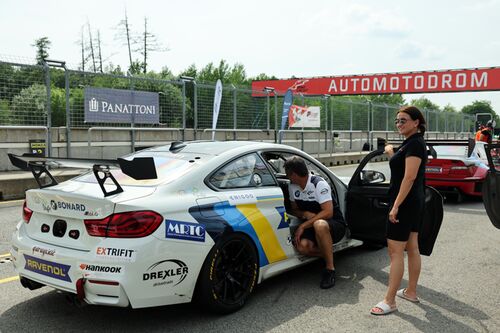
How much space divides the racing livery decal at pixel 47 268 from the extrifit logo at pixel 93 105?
361 inches

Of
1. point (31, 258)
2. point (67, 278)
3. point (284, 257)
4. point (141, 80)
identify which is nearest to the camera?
point (67, 278)

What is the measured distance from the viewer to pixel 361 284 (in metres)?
4.64

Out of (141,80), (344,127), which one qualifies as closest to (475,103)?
(344,127)

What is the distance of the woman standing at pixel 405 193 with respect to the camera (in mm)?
3836

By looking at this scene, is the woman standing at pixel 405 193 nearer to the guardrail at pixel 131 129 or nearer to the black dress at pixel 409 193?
the black dress at pixel 409 193

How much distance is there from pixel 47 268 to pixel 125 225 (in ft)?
2.39

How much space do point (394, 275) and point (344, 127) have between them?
19.7m

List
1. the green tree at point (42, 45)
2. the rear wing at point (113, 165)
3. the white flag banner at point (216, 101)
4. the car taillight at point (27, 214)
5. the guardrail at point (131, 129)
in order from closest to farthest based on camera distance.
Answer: the rear wing at point (113, 165), the car taillight at point (27, 214), the guardrail at point (131, 129), the white flag banner at point (216, 101), the green tree at point (42, 45)

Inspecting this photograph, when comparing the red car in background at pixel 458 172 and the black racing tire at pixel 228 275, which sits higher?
the red car in background at pixel 458 172

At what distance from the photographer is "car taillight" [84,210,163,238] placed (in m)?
3.19

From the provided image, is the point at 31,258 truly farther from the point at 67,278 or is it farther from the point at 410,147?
the point at 410,147

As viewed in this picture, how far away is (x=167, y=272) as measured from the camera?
10.8 ft

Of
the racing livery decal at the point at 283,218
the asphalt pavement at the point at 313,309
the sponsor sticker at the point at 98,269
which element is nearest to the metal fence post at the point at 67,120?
the asphalt pavement at the point at 313,309

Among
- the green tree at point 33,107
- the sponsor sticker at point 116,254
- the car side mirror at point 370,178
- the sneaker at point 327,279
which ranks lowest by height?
the sneaker at point 327,279
